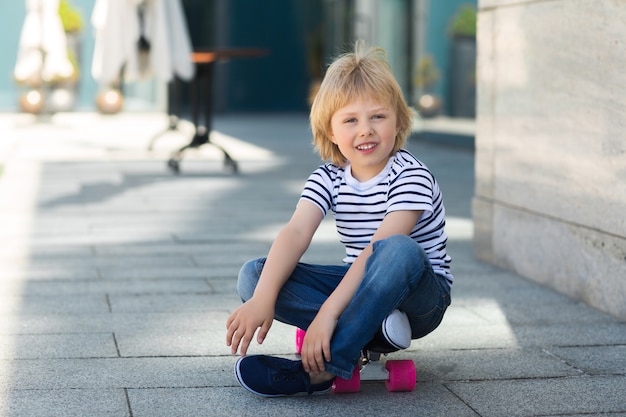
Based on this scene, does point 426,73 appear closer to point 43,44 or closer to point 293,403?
point 43,44

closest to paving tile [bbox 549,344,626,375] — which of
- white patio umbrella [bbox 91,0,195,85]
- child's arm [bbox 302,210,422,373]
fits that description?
child's arm [bbox 302,210,422,373]

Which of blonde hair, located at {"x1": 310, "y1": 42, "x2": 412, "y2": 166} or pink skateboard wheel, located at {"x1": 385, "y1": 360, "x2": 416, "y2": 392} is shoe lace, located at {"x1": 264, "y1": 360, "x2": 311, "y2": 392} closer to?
pink skateboard wheel, located at {"x1": 385, "y1": 360, "x2": 416, "y2": 392}

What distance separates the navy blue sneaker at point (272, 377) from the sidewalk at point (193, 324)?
0.03 m

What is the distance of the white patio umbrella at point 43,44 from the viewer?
16.1 m

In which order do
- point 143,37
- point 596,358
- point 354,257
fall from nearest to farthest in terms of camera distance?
point 354,257
point 596,358
point 143,37

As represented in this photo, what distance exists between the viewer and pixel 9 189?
26.1ft

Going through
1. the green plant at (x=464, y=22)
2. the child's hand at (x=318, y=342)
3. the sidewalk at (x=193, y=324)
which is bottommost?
the sidewalk at (x=193, y=324)

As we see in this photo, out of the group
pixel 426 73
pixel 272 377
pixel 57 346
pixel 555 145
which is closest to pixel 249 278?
pixel 272 377

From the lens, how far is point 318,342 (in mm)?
2703

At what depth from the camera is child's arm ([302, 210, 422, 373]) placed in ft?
8.89

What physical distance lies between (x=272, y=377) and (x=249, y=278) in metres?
0.29

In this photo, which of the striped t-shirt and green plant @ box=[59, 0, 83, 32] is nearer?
the striped t-shirt

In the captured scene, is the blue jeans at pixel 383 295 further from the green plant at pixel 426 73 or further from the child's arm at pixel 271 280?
the green plant at pixel 426 73

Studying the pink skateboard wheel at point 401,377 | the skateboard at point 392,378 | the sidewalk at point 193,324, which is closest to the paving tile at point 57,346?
the sidewalk at point 193,324
